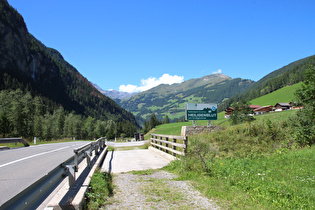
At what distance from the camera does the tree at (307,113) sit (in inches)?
491

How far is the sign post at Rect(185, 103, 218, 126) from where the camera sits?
63.6 ft

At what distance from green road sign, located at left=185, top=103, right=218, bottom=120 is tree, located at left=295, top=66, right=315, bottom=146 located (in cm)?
680

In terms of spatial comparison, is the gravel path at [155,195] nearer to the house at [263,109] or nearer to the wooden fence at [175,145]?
the wooden fence at [175,145]

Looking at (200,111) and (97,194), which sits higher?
(200,111)

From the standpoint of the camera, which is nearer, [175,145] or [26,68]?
[175,145]

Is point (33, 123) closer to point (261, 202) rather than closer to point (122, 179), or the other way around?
point (122, 179)

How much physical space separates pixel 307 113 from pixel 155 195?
49.1 ft

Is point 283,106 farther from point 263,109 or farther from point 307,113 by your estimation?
point 307,113

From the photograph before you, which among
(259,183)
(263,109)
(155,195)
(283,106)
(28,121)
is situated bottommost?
(155,195)

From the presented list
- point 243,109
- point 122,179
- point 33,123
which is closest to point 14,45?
point 33,123

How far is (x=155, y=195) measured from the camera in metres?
5.46

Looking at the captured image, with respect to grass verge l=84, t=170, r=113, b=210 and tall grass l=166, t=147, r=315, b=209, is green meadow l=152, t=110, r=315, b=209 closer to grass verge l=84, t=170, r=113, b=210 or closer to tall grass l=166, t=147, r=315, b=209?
tall grass l=166, t=147, r=315, b=209

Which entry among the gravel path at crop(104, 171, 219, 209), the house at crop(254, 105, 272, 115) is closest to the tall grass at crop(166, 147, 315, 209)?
the gravel path at crop(104, 171, 219, 209)

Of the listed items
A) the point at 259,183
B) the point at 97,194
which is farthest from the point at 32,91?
the point at 259,183
